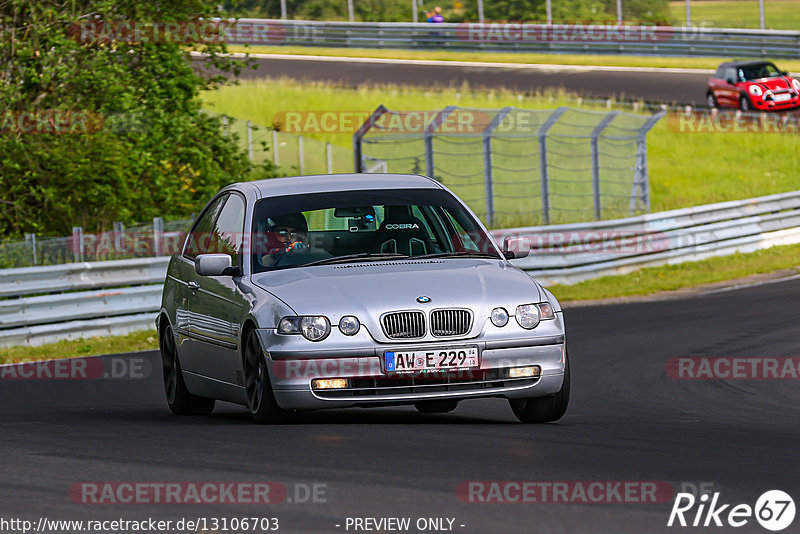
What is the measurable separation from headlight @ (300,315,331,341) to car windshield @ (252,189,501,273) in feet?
2.71

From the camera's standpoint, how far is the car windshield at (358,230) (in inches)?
365

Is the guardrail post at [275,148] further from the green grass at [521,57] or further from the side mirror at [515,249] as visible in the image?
the side mirror at [515,249]

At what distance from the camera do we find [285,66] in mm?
46344

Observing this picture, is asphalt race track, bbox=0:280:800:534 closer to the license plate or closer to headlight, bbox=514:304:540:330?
the license plate

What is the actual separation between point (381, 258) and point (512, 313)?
Answer: 41.7 inches

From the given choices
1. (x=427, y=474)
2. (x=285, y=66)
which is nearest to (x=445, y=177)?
(x=285, y=66)

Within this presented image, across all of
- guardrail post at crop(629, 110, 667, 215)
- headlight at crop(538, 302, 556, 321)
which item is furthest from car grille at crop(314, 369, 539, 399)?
guardrail post at crop(629, 110, 667, 215)

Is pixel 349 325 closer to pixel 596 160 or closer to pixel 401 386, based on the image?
pixel 401 386

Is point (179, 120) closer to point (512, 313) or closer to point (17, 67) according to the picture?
point (17, 67)

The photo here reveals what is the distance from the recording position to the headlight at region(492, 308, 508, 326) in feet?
27.8

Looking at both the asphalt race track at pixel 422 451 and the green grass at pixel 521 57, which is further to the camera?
the green grass at pixel 521 57

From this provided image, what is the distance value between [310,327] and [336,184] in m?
1.64

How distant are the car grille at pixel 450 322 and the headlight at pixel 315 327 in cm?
61

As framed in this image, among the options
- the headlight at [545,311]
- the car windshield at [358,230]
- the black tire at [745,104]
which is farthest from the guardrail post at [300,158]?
the headlight at [545,311]
